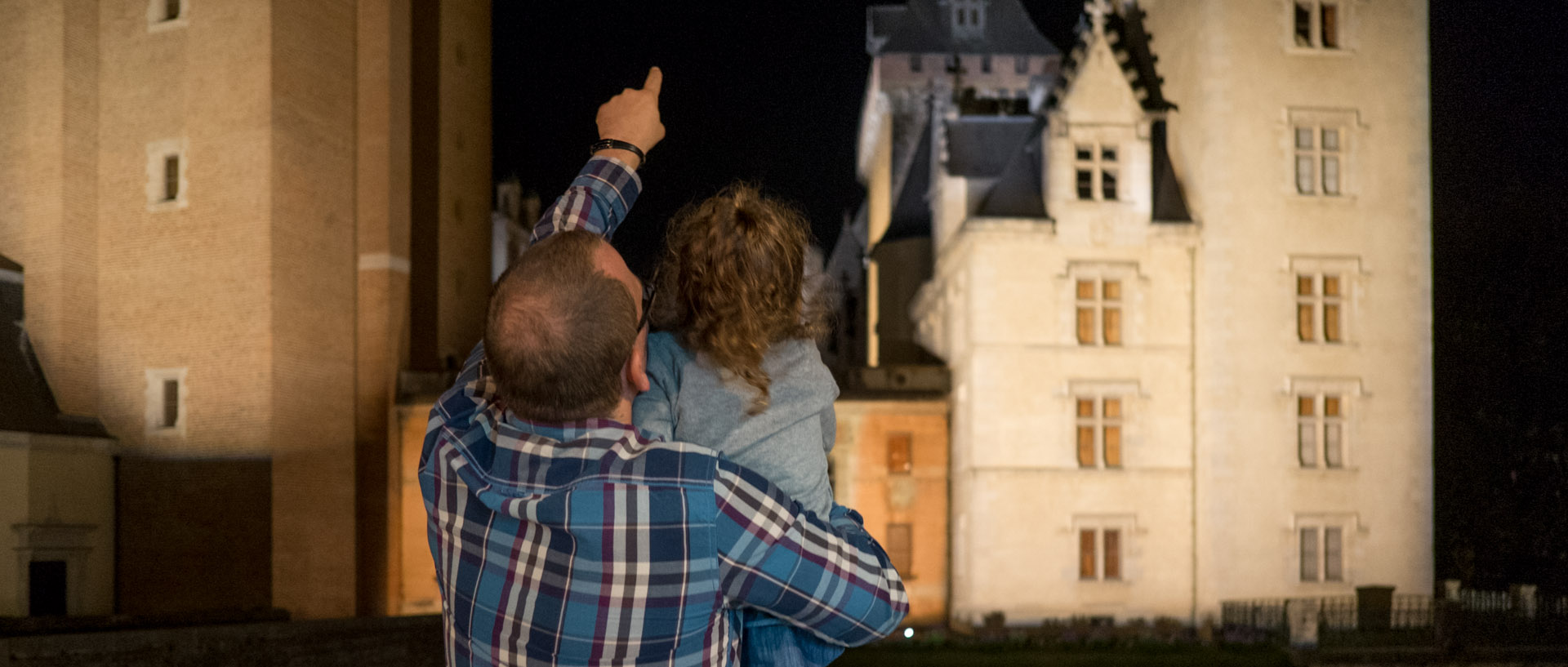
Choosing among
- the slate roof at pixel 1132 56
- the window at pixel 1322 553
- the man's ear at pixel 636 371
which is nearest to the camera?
the man's ear at pixel 636 371

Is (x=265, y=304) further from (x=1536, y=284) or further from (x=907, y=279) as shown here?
(x=1536, y=284)

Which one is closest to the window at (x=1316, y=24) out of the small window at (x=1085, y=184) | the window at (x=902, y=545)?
the small window at (x=1085, y=184)

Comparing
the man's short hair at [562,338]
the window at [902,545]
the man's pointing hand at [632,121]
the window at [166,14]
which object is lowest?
the window at [902,545]

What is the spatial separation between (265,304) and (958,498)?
10.4 meters

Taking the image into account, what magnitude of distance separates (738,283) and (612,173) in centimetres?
33

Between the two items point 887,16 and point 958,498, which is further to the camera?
point 887,16

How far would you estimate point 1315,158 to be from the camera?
56.3ft

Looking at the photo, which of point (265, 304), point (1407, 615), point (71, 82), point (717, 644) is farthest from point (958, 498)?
point (717, 644)

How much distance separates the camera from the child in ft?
5.48

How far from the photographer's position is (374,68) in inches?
681

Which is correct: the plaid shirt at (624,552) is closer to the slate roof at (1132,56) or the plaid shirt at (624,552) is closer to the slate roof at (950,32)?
the slate roof at (1132,56)

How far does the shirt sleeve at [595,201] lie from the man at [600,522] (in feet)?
0.78

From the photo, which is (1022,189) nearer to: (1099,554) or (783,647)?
(1099,554)

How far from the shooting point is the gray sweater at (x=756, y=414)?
1673mm
